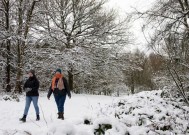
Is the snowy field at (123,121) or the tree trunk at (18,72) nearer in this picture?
the snowy field at (123,121)

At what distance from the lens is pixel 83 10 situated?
21578 mm

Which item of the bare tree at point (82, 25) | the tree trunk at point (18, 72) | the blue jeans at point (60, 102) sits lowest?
the blue jeans at point (60, 102)

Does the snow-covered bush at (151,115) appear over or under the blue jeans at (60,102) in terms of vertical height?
under

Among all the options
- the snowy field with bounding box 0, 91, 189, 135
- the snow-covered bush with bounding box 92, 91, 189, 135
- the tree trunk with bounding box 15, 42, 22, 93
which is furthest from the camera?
the tree trunk with bounding box 15, 42, 22, 93

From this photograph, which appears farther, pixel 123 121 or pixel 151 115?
pixel 151 115

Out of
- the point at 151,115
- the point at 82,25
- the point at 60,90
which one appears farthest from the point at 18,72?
the point at 151,115

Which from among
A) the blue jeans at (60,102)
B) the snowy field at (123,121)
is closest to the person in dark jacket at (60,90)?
the blue jeans at (60,102)

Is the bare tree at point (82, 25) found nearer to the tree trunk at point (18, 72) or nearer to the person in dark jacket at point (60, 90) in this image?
the tree trunk at point (18, 72)

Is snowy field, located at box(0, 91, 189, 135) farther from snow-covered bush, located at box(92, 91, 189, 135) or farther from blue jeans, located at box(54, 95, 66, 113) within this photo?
blue jeans, located at box(54, 95, 66, 113)

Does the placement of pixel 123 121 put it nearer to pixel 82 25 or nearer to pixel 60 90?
pixel 60 90

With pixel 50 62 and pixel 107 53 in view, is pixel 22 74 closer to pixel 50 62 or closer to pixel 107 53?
pixel 50 62

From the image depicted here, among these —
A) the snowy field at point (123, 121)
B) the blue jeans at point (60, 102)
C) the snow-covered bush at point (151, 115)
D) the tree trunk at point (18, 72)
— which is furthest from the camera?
the tree trunk at point (18, 72)

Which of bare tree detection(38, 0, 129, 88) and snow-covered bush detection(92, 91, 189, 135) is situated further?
bare tree detection(38, 0, 129, 88)

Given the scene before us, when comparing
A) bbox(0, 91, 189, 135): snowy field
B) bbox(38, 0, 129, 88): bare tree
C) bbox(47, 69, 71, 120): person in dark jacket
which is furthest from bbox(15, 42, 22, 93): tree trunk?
bbox(47, 69, 71, 120): person in dark jacket
